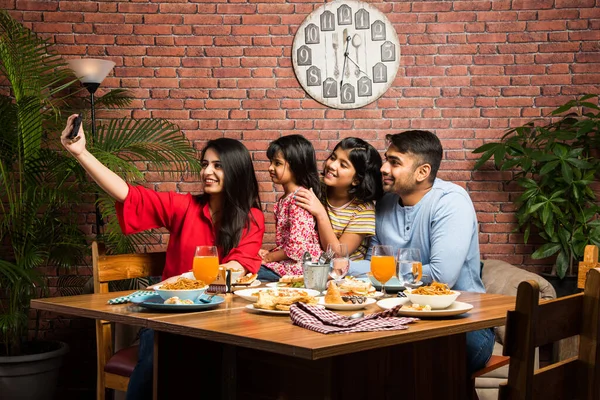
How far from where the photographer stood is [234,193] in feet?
9.89

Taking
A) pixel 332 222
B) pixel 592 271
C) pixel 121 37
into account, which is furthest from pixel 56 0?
pixel 592 271

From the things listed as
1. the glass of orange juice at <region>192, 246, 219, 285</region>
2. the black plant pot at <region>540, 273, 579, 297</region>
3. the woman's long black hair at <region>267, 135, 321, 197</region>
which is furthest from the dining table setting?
the black plant pot at <region>540, 273, 579, 297</region>

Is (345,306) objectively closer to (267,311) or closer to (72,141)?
(267,311)

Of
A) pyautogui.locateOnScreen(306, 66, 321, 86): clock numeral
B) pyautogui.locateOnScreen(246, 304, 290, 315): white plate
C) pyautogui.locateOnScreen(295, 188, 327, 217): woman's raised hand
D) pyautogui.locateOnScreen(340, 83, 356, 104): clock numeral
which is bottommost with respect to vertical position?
pyautogui.locateOnScreen(246, 304, 290, 315): white plate

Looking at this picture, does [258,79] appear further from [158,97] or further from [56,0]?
[56,0]

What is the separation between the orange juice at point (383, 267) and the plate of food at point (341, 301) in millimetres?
154

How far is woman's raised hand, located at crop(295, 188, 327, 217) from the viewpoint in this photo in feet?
10.7

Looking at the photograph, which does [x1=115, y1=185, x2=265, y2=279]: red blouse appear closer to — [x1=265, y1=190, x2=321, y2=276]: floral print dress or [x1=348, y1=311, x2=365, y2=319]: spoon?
[x1=265, y1=190, x2=321, y2=276]: floral print dress

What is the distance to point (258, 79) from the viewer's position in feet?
15.8

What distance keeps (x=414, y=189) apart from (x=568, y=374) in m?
1.61

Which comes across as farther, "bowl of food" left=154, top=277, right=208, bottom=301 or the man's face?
the man's face

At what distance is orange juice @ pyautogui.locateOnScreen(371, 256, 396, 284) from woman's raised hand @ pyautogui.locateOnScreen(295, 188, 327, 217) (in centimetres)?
106

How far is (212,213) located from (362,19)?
2.28 meters

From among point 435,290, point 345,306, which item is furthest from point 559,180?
point 345,306
